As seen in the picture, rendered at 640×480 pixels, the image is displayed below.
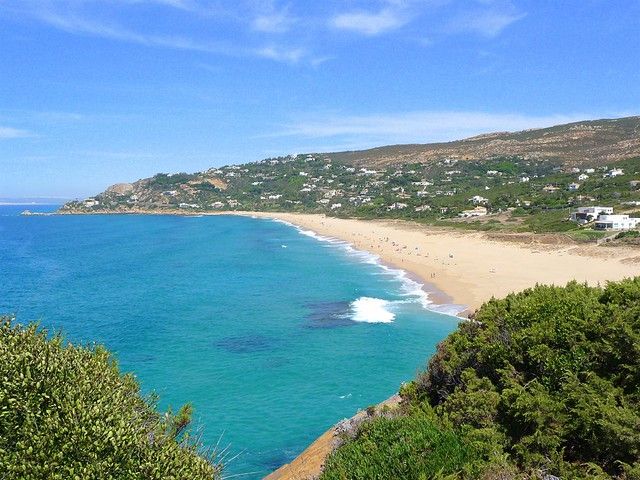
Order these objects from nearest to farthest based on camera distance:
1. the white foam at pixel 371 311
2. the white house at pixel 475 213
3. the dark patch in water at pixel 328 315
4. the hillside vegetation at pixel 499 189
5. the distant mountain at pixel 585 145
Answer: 1. the dark patch in water at pixel 328 315
2. the white foam at pixel 371 311
3. the hillside vegetation at pixel 499 189
4. the white house at pixel 475 213
5. the distant mountain at pixel 585 145

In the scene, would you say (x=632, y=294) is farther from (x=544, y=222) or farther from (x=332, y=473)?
(x=544, y=222)

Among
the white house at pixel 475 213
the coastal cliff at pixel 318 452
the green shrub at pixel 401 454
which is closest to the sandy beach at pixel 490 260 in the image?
the white house at pixel 475 213

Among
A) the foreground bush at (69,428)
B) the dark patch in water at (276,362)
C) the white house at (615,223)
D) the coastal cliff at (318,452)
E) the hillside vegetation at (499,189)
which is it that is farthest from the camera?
the hillside vegetation at (499,189)

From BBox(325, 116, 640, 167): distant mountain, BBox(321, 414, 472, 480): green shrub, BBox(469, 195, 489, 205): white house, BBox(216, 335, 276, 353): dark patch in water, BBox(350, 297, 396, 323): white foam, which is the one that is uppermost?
BBox(325, 116, 640, 167): distant mountain

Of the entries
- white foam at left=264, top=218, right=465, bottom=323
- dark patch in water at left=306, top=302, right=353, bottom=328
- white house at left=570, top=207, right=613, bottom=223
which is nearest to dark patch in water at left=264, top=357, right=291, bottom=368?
dark patch in water at left=306, top=302, right=353, bottom=328

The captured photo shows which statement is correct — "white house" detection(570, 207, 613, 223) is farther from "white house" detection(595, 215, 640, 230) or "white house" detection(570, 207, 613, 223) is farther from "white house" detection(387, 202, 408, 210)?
"white house" detection(387, 202, 408, 210)

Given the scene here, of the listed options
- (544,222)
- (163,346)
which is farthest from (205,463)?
(544,222)

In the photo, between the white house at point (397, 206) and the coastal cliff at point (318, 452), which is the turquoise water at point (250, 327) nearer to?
the coastal cliff at point (318, 452)
